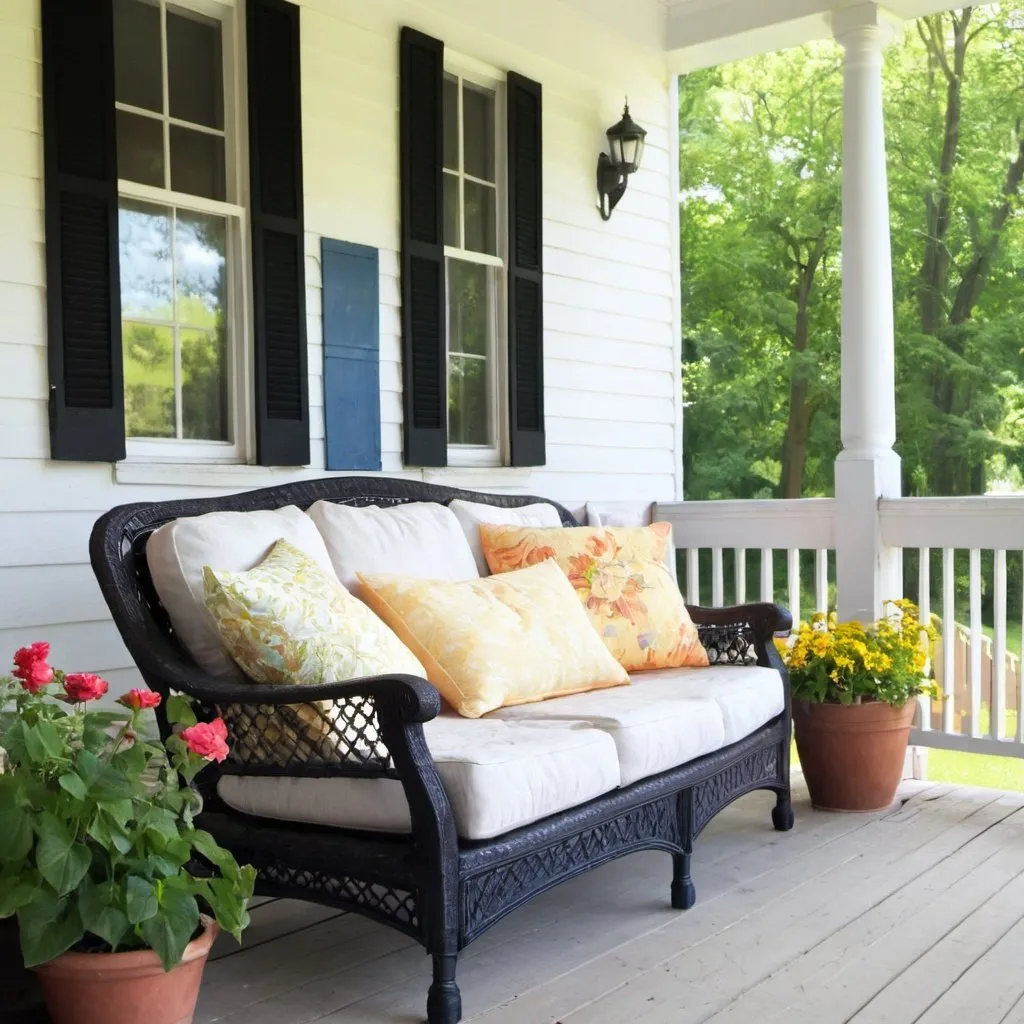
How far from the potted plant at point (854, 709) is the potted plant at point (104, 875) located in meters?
2.37

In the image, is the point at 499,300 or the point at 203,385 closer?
the point at 203,385

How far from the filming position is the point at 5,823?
2098 mm

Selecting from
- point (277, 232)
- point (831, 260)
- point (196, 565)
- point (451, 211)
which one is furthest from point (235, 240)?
point (831, 260)

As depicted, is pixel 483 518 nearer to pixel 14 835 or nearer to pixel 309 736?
pixel 309 736

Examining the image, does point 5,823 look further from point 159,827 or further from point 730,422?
point 730,422

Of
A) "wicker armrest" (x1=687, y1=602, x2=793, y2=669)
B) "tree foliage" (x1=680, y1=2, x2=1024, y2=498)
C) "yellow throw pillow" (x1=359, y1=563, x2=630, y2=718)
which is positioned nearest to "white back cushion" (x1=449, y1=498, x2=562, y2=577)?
"yellow throw pillow" (x1=359, y1=563, x2=630, y2=718)

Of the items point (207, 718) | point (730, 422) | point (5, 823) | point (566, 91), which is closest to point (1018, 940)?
point (207, 718)

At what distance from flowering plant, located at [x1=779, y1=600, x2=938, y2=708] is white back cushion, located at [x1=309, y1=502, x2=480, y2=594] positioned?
121 cm

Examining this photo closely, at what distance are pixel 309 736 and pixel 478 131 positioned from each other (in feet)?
9.74

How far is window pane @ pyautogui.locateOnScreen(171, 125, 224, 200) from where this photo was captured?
146 inches

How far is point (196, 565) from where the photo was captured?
288cm

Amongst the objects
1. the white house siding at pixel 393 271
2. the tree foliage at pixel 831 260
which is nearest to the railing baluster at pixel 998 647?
the white house siding at pixel 393 271

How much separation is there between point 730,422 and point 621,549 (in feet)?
28.2

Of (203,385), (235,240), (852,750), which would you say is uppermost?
(235,240)
